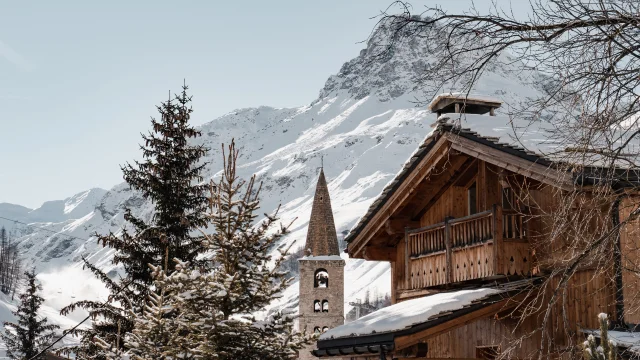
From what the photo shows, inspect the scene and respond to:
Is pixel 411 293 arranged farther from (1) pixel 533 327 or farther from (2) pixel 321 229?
(2) pixel 321 229

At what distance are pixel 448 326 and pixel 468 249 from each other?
7.04ft

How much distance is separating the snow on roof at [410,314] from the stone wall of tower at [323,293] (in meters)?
39.8

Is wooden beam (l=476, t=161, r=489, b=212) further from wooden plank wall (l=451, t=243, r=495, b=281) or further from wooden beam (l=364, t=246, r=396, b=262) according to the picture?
wooden beam (l=364, t=246, r=396, b=262)

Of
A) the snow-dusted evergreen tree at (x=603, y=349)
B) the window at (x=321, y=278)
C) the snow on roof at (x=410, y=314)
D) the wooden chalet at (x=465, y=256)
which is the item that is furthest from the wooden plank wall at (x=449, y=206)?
the window at (x=321, y=278)

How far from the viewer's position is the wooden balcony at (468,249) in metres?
13.3

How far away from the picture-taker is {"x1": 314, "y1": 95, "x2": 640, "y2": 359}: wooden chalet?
12102mm

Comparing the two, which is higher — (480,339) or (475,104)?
(475,104)

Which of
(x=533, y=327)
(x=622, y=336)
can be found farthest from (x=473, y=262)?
(x=622, y=336)

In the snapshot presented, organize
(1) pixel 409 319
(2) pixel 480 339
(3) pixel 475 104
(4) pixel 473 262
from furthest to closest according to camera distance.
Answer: (3) pixel 475 104
(4) pixel 473 262
(2) pixel 480 339
(1) pixel 409 319

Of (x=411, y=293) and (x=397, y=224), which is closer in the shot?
(x=411, y=293)

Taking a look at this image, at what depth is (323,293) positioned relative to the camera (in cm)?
5403

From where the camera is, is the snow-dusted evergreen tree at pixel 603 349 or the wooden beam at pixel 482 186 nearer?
the snow-dusted evergreen tree at pixel 603 349

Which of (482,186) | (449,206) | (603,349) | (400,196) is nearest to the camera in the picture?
(603,349)

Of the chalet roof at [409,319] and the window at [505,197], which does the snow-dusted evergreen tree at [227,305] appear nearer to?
the chalet roof at [409,319]
